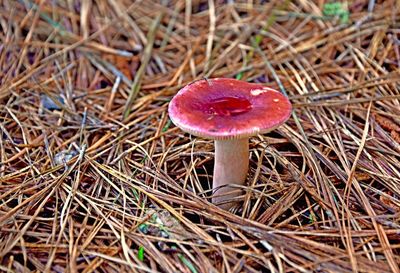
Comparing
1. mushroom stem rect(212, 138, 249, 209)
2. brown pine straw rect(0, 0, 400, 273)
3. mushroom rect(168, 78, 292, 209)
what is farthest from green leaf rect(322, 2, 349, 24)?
mushroom stem rect(212, 138, 249, 209)

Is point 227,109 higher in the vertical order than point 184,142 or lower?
higher

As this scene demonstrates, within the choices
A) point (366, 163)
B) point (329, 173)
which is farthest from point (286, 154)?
point (366, 163)

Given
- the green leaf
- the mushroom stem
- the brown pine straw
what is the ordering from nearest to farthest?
the brown pine straw, the mushroom stem, the green leaf

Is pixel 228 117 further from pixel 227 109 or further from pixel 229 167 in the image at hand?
pixel 229 167

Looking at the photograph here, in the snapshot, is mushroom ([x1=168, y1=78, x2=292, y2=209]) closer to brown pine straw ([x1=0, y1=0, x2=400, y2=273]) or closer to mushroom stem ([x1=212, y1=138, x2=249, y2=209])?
mushroom stem ([x1=212, y1=138, x2=249, y2=209])

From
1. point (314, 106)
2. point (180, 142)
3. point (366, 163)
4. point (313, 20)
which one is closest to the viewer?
point (366, 163)

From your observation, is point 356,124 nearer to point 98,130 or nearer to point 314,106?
point 314,106

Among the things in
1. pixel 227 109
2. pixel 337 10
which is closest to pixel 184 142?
pixel 227 109
